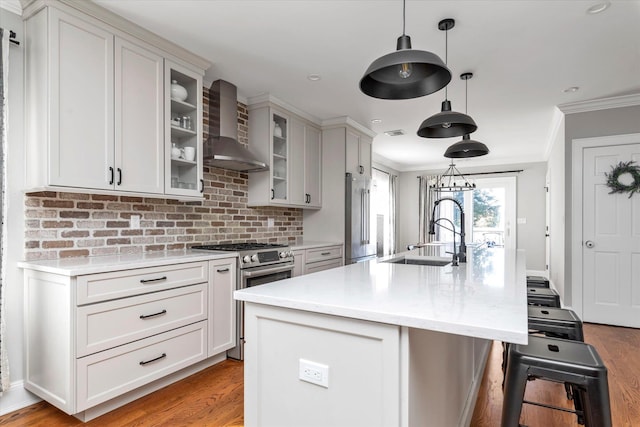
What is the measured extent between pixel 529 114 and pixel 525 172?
10.5ft

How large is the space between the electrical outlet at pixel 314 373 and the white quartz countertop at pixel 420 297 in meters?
0.21

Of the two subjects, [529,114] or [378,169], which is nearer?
[529,114]

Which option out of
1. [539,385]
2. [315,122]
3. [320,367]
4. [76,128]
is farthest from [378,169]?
[320,367]

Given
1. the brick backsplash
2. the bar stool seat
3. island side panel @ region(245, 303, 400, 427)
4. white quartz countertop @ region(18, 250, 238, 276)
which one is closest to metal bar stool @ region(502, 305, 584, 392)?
the bar stool seat

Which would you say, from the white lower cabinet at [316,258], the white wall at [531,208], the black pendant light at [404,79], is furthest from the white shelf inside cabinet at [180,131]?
the white wall at [531,208]

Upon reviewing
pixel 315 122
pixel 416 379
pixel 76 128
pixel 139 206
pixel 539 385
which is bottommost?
pixel 539 385

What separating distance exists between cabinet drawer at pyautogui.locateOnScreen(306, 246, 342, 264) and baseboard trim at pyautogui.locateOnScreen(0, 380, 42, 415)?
2.40m

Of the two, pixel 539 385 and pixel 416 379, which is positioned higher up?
pixel 416 379

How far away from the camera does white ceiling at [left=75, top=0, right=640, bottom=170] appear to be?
222 cm

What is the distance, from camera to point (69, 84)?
2.09m

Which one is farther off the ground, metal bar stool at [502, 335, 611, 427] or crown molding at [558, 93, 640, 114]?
crown molding at [558, 93, 640, 114]

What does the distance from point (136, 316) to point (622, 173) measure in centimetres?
485

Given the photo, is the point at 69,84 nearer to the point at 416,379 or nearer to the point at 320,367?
the point at 320,367

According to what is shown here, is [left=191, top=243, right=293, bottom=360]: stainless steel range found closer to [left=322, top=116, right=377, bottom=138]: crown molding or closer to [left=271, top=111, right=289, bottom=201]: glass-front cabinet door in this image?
[left=271, top=111, right=289, bottom=201]: glass-front cabinet door
